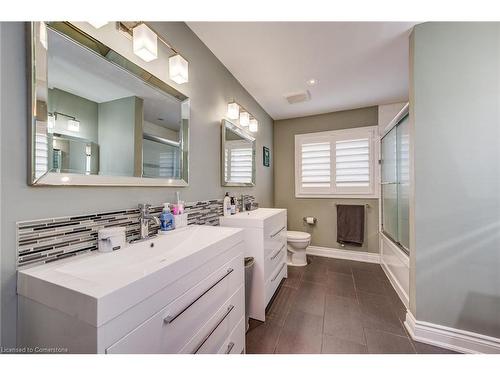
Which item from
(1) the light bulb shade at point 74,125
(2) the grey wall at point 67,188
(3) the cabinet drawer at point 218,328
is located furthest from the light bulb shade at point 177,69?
(3) the cabinet drawer at point 218,328

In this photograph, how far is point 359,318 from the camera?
165cm

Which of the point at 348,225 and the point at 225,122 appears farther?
the point at 348,225

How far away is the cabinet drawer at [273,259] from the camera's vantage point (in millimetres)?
1691

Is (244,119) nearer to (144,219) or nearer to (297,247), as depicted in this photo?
(144,219)

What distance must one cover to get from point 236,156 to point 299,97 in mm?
1231

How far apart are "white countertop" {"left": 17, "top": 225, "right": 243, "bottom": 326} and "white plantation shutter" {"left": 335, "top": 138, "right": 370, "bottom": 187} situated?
2629mm

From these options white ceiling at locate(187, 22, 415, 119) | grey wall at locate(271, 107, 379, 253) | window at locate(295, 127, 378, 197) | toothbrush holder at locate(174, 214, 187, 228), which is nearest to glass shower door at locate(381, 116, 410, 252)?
window at locate(295, 127, 378, 197)

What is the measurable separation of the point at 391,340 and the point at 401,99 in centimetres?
279

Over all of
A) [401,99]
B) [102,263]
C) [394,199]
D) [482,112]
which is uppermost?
[401,99]

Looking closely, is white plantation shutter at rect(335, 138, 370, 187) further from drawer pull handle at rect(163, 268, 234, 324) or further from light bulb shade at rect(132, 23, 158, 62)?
light bulb shade at rect(132, 23, 158, 62)

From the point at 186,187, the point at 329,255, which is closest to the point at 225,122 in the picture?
→ the point at 186,187

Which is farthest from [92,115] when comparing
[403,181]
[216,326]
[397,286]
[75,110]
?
[397,286]

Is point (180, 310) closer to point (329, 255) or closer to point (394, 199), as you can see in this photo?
point (394, 199)
